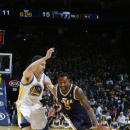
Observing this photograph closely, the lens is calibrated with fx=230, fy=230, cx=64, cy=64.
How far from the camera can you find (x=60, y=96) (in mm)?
4434

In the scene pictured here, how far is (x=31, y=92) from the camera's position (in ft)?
14.1

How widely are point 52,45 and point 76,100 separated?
17.3 metres

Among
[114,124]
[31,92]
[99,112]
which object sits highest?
[31,92]

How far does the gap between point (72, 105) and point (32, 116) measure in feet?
2.57

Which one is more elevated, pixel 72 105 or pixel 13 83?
pixel 72 105

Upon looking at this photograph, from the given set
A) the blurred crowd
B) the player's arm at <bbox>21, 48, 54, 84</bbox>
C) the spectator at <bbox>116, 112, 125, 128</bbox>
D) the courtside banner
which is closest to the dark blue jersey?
the player's arm at <bbox>21, 48, 54, 84</bbox>

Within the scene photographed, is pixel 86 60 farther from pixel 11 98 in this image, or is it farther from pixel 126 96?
pixel 11 98

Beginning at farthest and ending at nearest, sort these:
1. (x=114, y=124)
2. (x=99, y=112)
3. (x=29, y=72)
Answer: (x=99, y=112), (x=114, y=124), (x=29, y=72)

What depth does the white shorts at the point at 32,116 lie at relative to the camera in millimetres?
4309

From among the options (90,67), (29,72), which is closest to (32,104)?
(29,72)

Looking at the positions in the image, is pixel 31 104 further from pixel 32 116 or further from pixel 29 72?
pixel 29 72

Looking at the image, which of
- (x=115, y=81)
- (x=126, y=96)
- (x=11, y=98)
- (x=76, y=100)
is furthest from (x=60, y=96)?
(x=11, y=98)

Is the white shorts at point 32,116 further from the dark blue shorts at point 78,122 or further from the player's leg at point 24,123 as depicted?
the dark blue shorts at point 78,122

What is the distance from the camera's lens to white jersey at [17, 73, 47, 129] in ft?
14.1
